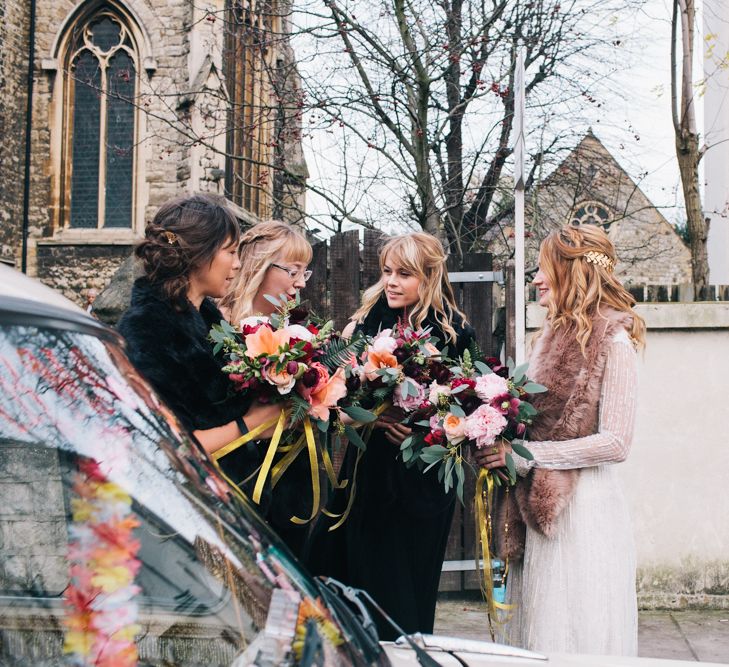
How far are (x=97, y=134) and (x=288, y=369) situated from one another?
1682 centimetres

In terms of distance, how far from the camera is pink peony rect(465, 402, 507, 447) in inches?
120

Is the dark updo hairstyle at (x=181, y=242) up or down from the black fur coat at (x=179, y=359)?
up

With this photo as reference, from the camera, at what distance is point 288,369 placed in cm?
286

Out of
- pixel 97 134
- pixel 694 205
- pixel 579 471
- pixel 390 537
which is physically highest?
pixel 97 134

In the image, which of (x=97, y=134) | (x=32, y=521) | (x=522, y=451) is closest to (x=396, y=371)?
(x=522, y=451)

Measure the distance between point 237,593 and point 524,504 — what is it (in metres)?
2.15

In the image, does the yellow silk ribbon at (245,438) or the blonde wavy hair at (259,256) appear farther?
the blonde wavy hair at (259,256)

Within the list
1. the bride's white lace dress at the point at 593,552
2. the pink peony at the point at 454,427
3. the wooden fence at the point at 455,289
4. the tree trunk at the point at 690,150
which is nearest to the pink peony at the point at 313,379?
the pink peony at the point at 454,427

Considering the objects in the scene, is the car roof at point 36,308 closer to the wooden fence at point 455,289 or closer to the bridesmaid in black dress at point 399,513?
the bridesmaid in black dress at point 399,513

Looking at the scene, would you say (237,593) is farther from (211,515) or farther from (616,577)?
(616,577)

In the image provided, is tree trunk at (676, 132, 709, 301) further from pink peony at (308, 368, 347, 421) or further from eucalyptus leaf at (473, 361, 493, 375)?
pink peony at (308, 368, 347, 421)

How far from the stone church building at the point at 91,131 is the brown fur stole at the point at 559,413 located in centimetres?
1420

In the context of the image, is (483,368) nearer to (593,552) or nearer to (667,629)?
(593,552)

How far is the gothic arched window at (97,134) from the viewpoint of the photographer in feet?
59.0
